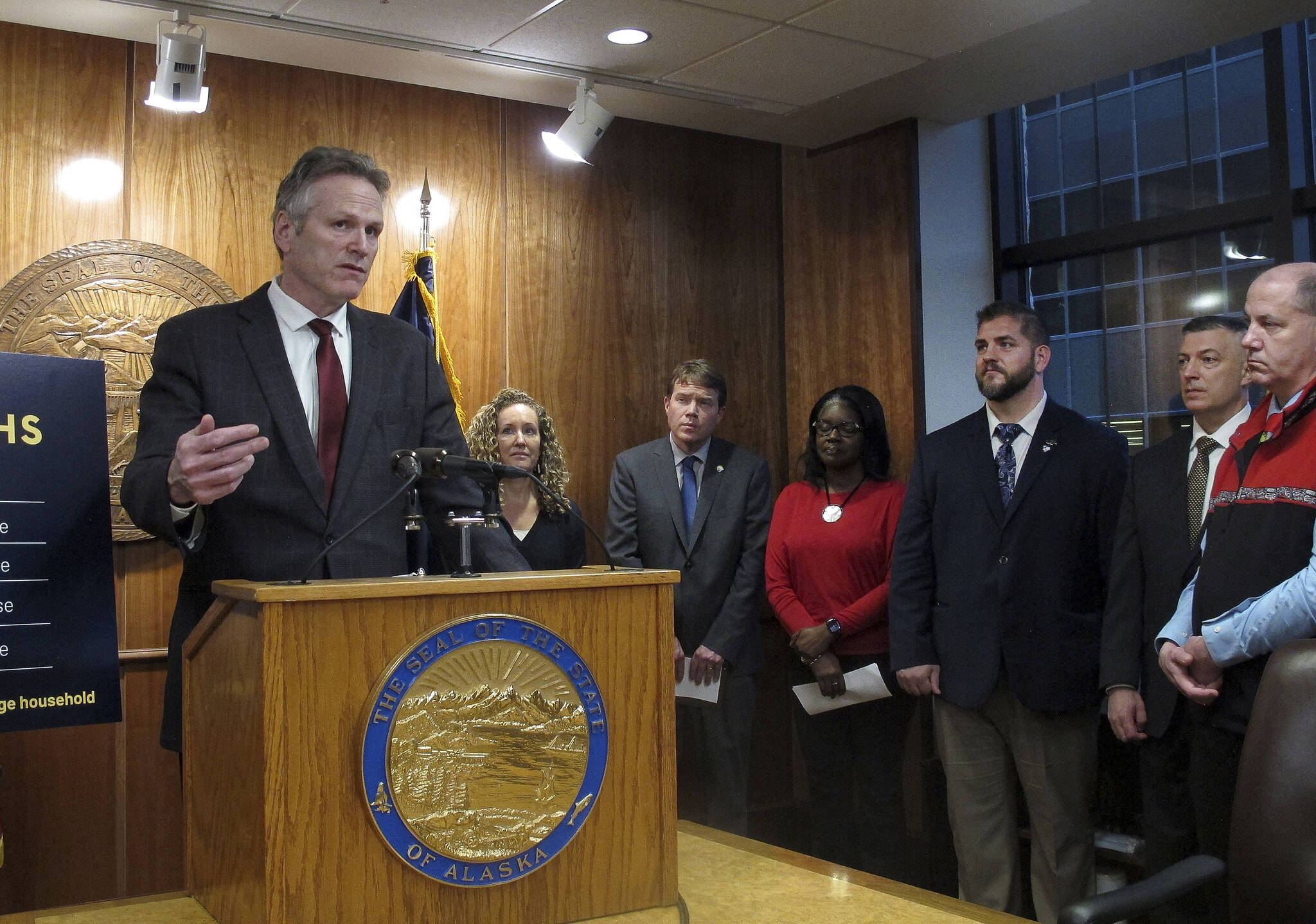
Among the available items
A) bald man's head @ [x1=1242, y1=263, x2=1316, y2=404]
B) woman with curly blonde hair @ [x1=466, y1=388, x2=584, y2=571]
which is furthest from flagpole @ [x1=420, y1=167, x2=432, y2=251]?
bald man's head @ [x1=1242, y1=263, x2=1316, y2=404]

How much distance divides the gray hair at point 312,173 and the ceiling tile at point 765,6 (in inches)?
80.6

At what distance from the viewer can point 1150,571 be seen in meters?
3.00

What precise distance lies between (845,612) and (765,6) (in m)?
1.90

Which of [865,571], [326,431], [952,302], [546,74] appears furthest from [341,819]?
[952,302]

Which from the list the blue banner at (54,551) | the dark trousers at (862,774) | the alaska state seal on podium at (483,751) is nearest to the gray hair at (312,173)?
the blue banner at (54,551)

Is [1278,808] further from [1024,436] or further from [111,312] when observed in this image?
[111,312]

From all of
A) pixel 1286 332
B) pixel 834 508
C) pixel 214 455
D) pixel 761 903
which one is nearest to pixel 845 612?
pixel 834 508

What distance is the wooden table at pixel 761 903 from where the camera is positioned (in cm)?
139

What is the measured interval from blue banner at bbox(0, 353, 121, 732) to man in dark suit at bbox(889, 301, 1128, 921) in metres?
2.27

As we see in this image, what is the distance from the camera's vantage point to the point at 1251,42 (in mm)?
4145

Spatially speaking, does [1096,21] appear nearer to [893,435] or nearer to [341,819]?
[893,435]

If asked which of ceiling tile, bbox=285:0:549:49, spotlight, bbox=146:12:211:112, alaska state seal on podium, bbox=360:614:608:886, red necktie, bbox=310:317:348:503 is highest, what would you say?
ceiling tile, bbox=285:0:549:49

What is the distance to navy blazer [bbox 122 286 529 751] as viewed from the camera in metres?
1.57

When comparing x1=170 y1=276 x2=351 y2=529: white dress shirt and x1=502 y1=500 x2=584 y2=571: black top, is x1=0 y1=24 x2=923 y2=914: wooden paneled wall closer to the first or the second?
x1=502 y1=500 x2=584 y2=571: black top
